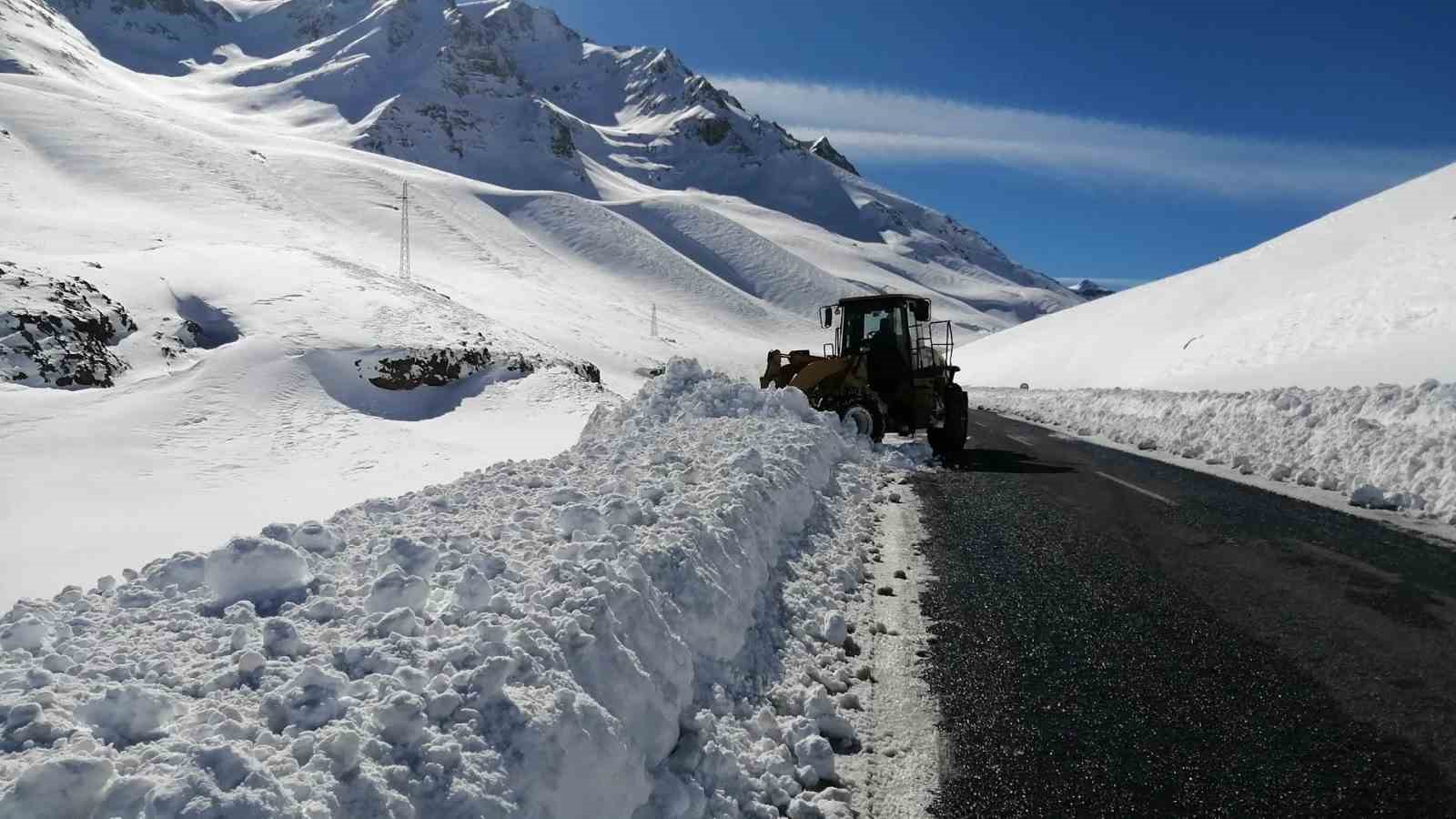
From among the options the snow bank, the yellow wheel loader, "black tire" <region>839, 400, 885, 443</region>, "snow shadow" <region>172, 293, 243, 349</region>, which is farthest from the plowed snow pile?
"snow shadow" <region>172, 293, 243, 349</region>

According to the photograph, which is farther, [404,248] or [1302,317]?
[404,248]

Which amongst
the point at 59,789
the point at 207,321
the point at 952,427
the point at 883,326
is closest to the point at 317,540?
the point at 59,789

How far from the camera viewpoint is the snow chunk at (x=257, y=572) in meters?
3.59

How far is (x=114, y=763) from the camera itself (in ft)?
7.29

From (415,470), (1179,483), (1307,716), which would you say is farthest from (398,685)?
(1179,483)

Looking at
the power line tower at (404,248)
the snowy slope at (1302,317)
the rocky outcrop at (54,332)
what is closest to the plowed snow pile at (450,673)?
the rocky outcrop at (54,332)

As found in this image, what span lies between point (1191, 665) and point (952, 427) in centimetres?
1034

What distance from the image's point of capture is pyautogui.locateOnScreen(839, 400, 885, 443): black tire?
47.5 ft

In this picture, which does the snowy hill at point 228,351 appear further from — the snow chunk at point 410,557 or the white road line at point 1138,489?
the white road line at point 1138,489

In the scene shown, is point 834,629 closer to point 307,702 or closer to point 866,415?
point 307,702

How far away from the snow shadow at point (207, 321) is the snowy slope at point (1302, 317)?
24.8 meters

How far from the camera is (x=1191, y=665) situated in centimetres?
488

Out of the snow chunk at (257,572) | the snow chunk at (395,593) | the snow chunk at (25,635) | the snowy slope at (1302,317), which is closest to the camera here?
the snow chunk at (25,635)

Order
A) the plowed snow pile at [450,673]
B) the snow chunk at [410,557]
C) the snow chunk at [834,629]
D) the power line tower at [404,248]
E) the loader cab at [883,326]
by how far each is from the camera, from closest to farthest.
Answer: the plowed snow pile at [450,673]
the snow chunk at [410,557]
the snow chunk at [834,629]
the loader cab at [883,326]
the power line tower at [404,248]
